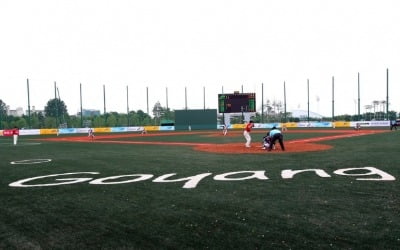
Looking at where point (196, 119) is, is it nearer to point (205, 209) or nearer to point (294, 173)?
point (294, 173)

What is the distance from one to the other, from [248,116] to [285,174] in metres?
38.0

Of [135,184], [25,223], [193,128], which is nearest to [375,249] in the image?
[25,223]

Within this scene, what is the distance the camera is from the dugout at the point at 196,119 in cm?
6091

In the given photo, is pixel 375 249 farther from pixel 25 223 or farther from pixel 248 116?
pixel 248 116

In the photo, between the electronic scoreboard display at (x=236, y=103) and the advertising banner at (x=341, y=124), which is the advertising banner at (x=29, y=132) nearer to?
the electronic scoreboard display at (x=236, y=103)

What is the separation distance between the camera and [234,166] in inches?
477

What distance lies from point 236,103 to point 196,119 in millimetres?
16776

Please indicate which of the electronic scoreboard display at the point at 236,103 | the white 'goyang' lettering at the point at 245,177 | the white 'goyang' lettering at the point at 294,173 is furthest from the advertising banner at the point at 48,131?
the white 'goyang' lettering at the point at 294,173

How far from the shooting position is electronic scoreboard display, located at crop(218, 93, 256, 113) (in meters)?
44.8

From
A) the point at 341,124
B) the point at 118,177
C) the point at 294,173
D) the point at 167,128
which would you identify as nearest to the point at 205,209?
the point at 118,177

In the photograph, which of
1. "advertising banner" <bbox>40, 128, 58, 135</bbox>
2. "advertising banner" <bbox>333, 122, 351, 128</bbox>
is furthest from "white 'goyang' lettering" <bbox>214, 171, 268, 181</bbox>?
"advertising banner" <bbox>333, 122, 351, 128</bbox>

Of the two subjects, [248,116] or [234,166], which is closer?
[234,166]

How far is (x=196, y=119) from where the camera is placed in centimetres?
6097

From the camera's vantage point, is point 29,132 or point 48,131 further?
point 48,131
